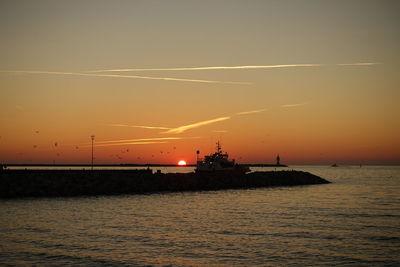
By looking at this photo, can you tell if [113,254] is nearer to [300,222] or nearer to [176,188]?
[300,222]

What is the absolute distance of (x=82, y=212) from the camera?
3928cm

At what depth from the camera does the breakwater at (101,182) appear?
56906mm

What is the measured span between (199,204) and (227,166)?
52.6 meters

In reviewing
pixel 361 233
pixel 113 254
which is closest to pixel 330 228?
pixel 361 233

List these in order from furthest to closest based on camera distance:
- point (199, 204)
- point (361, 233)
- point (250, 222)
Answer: point (199, 204) → point (250, 222) → point (361, 233)

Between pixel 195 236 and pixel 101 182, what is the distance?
130ft

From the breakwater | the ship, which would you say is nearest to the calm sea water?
the breakwater

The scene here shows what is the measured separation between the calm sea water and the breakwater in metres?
13.1

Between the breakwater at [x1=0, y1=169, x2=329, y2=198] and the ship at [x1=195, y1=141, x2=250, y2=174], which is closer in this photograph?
the breakwater at [x1=0, y1=169, x2=329, y2=198]

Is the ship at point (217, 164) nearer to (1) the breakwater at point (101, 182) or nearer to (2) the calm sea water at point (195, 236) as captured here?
(1) the breakwater at point (101, 182)

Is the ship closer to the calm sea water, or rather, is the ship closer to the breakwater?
the breakwater

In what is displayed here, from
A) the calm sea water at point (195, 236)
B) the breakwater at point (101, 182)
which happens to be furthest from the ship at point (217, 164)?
the calm sea water at point (195, 236)

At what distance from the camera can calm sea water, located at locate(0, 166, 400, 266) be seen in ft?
70.9

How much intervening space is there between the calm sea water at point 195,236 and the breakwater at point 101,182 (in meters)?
13.1
